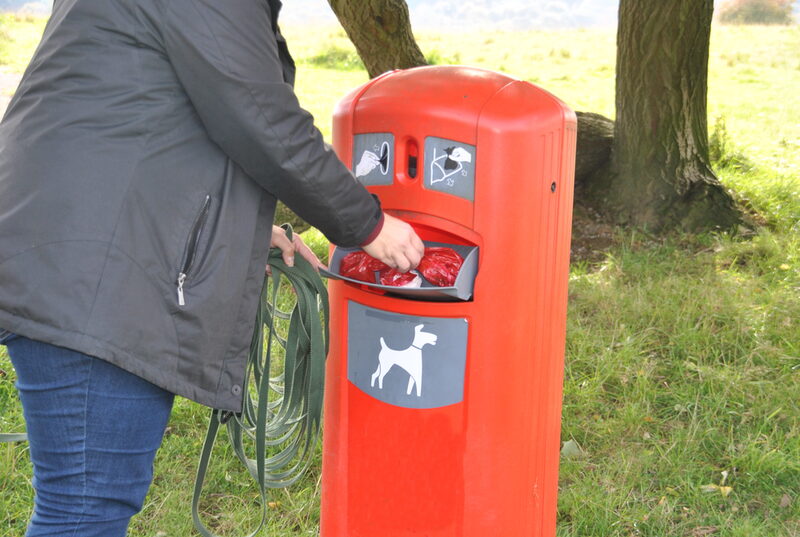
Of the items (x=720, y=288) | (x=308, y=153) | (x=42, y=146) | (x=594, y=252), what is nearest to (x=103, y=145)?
(x=42, y=146)

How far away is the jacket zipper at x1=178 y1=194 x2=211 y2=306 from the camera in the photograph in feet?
4.62

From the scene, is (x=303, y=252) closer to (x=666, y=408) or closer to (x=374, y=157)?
(x=374, y=157)

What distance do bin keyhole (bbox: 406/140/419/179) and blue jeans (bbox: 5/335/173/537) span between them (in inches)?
28.2

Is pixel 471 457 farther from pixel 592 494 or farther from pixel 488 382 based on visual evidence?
pixel 592 494

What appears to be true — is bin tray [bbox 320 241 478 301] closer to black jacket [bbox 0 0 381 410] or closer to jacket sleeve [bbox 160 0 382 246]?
jacket sleeve [bbox 160 0 382 246]

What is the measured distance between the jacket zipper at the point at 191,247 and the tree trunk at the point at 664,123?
11.4 feet

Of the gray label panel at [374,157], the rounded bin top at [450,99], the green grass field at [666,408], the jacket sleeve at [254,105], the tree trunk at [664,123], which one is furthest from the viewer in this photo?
the tree trunk at [664,123]

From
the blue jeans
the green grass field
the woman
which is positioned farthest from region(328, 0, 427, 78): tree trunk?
the blue jeans

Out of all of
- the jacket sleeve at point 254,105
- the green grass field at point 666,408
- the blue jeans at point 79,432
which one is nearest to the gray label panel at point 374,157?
the jacket sleeve at point 254,105

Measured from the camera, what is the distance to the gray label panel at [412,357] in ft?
5.93

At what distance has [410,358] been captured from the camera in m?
1.83

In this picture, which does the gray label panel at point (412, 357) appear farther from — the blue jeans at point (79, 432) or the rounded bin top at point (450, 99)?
the blue jeans at point (79, 432)

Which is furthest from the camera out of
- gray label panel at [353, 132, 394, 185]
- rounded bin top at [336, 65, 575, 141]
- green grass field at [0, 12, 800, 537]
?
green grass field at [0, 12, 800, 537]

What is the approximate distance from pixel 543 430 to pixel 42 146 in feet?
4.03
